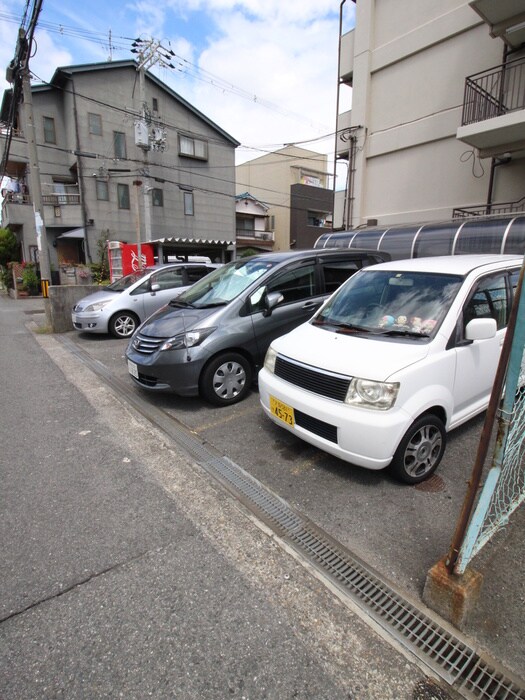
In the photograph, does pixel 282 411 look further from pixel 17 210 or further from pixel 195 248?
pixel 17 210

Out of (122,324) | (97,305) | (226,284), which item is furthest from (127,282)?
(226,284)

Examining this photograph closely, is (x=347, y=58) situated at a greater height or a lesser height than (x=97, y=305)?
greater

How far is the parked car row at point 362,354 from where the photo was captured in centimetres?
266

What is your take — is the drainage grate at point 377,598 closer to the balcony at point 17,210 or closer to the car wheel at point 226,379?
the car wheel at point 226,379

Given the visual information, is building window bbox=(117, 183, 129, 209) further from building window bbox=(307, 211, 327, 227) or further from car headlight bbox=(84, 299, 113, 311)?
car headlight bbox=(84, 299, 113, 311)

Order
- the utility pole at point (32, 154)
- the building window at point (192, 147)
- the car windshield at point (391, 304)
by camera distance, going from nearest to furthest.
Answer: the car windshield at point (391, 304), the utility pole at point (32, 154), the building window at point (192, 147)

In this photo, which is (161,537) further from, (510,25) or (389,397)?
(510,25)

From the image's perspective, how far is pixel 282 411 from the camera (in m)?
3.17

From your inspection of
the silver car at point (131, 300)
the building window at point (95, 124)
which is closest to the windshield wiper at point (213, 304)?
the silver car at point (131, 300)

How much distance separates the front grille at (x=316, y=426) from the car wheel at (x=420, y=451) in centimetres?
46

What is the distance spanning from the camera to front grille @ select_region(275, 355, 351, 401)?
2742 millimetres

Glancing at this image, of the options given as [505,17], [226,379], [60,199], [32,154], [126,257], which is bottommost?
[226,379]

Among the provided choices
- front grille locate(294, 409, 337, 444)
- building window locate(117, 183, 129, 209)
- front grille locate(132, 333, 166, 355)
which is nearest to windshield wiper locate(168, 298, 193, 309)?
front grille locate(132, 333, 166, 355)

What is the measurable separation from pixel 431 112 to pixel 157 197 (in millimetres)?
15624
